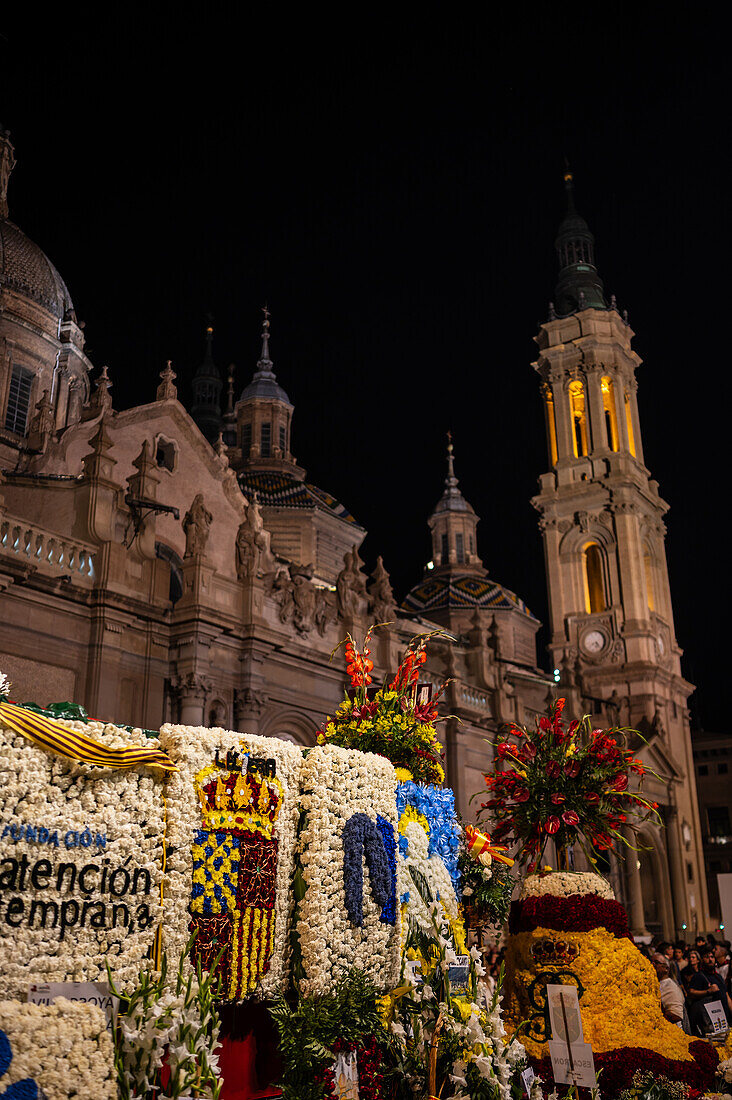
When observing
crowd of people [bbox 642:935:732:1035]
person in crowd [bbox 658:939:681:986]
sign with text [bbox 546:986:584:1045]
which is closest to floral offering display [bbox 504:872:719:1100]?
sign with text [bbox 546:986:584:1045]

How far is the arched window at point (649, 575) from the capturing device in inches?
2042

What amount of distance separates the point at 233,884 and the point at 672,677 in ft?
151

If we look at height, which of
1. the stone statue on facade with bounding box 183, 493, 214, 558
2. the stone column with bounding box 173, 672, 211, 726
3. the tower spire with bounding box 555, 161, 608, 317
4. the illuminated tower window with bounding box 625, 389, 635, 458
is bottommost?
the stone column with bounding box 173, 672, 211, 726

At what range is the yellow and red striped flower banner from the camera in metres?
6.27

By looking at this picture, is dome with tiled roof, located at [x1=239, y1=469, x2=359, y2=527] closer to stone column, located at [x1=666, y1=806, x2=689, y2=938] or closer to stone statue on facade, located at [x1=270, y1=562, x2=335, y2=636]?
stone statue on facade, located at [x1=270, y1=562, x2=335, y2=636]

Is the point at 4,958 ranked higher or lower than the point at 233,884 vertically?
lower

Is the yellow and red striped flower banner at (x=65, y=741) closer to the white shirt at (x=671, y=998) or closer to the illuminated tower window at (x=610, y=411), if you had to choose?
the white shirt at (x=671, y=998)

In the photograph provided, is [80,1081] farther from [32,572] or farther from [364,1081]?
[32,572]

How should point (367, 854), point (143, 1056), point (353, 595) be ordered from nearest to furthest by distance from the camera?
point (143, 1056) → point (367, 854) → point (353, 595)

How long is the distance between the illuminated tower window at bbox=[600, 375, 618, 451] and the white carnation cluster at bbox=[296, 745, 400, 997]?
154ft

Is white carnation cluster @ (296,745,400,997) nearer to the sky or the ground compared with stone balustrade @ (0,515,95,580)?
nearer to the ground

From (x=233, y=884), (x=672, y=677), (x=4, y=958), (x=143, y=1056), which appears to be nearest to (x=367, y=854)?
(x=233, y=884)

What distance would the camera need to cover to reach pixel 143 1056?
625 centimetres

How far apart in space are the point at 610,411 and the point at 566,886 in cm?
4653
